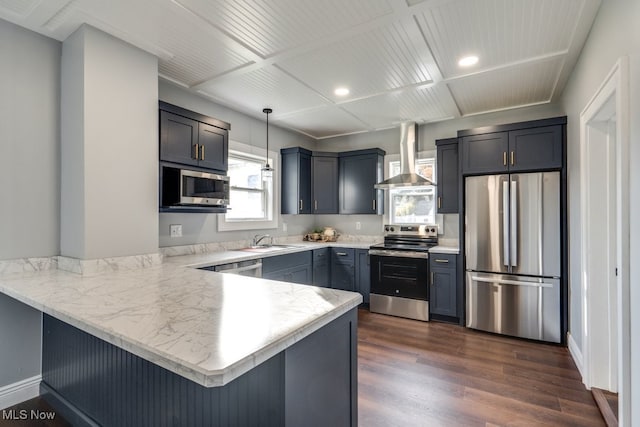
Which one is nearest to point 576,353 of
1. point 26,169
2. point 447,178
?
point 447,178

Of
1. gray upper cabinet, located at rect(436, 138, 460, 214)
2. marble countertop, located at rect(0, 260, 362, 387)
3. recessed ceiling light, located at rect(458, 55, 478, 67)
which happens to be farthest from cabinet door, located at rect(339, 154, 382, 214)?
marble countertop, located at rect(0, 260, 362, 387)

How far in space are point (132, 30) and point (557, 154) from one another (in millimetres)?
3900

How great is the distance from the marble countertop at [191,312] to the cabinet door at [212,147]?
4.39ft

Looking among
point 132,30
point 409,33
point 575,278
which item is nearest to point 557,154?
point 575,278

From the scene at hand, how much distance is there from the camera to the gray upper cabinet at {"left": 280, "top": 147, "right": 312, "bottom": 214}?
15.1 ft

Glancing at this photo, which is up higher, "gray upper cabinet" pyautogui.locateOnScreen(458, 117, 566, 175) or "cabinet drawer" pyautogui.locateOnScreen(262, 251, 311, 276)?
"gray upper cabinet" pyautogui.locateOnScreen(458, 117, 566, 175)

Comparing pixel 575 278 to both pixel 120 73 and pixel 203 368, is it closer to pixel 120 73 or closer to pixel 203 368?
pixel 203 368

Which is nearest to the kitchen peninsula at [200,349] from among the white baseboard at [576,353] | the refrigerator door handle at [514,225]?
the white baseboard at [576,353]

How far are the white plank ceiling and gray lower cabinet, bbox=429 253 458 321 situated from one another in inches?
72.8

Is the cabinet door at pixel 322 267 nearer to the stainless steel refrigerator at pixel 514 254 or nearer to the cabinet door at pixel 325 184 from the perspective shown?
the cabinet door at pixel 325 184

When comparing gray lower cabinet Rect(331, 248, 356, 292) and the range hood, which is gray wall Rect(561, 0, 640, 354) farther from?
gray lower cabinet Rect(331, 248, 356, 292)

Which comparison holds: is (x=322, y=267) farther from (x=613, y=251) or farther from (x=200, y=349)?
(x=200, y=349)

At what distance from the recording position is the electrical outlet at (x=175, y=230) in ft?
10.6

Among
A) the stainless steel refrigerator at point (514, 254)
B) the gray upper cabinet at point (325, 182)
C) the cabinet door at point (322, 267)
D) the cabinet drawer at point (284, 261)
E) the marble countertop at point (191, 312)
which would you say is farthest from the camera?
the gray upper cabinet at point (325, 182)
